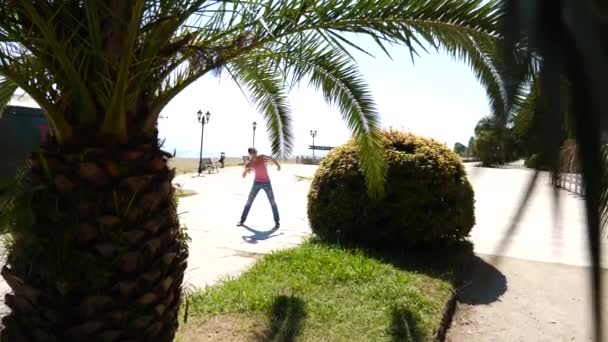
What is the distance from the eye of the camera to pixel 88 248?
8.64 feet

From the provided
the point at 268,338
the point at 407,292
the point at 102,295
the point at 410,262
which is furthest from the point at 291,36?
the point at 410,262

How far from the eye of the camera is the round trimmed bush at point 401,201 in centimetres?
655

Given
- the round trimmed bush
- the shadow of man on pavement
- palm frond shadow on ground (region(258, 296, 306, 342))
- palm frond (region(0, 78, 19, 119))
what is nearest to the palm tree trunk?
palm frond shadow on ground (region(258, 296, 306, 342))

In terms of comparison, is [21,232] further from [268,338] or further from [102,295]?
[268,338]

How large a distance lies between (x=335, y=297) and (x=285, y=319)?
0.74 m

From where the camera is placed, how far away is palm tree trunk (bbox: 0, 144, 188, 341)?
2.60 metres

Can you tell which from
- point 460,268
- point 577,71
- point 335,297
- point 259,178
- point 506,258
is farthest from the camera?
point 259,178

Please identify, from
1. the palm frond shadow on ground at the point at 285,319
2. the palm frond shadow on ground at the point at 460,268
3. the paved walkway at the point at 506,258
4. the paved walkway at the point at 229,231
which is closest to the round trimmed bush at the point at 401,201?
the palm frond shadow on ground at the point at 460,268

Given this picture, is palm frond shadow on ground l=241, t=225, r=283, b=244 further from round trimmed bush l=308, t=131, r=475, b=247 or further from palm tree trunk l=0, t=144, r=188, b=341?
palm tree trunk l=0, t=144, r=188, b=341

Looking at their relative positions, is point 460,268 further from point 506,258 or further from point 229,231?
point 506,258

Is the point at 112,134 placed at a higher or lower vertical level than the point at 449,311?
higher

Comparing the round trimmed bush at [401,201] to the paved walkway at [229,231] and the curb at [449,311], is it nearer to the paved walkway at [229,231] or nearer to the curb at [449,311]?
the curb at [449,311]

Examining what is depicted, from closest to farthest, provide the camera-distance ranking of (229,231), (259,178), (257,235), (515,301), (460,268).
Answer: (515,301), (460,268), (257,235), (229,231), (259,178)

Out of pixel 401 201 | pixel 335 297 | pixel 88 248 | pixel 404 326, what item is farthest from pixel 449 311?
pixel 88 248
